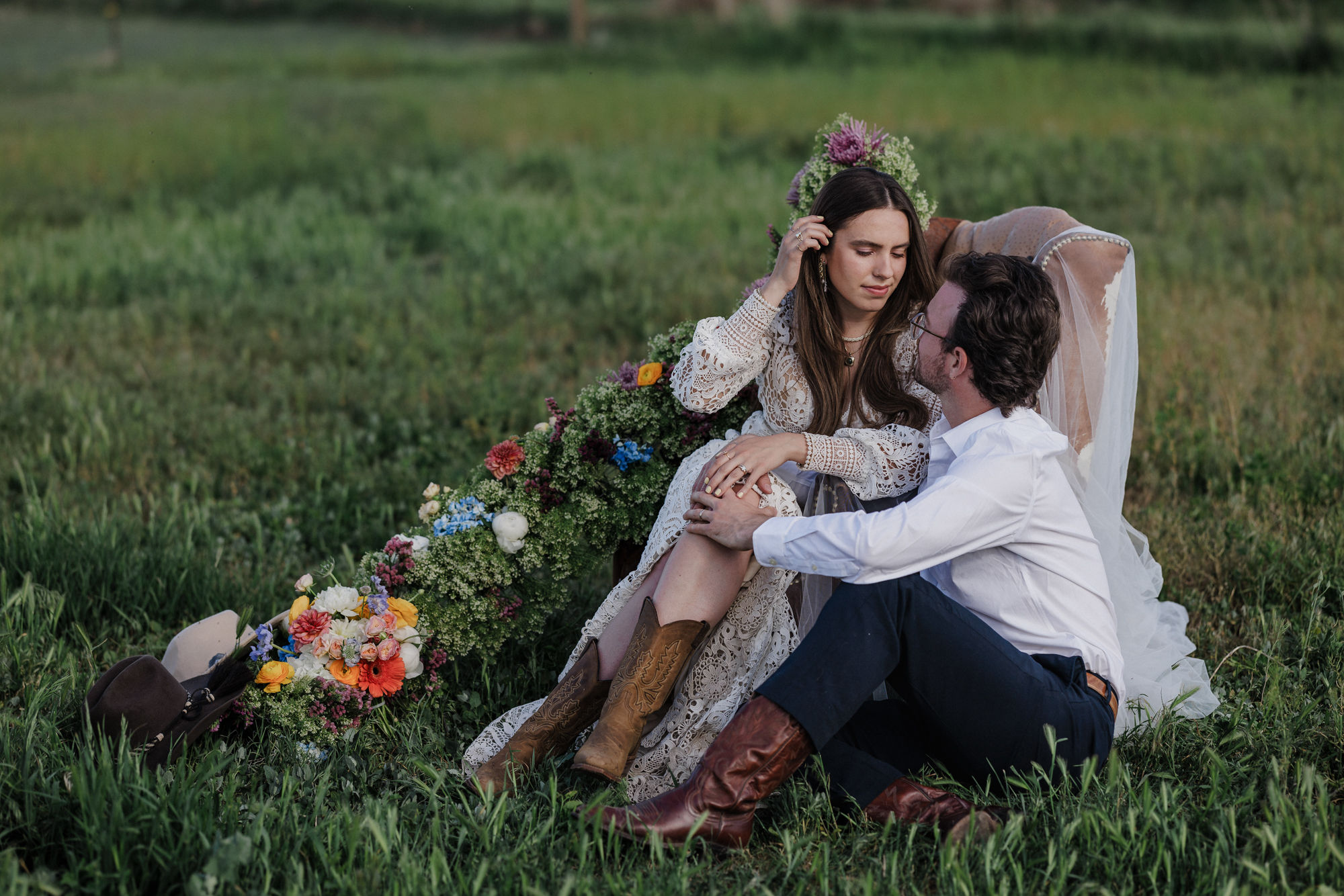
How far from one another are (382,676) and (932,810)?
1845 millimetres

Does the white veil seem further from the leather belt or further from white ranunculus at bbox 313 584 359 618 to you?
white ranunculus at bbox 313 584 359 618

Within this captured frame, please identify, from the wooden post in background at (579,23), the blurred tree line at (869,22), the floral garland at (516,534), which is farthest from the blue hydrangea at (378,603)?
the wooden post in background at (579,23)

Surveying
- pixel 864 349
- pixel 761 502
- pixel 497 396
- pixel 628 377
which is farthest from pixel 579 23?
pixel 761 502

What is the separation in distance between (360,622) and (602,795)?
1.27 meters

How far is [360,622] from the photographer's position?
3881 millimetres

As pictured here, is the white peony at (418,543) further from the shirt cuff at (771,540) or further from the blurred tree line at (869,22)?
the blurred tree line at (869,22)

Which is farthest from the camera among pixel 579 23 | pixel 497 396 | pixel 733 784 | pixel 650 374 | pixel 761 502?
pixel 579 23

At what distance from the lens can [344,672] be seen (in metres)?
3.83

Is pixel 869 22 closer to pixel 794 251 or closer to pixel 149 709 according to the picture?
pixel 794 251

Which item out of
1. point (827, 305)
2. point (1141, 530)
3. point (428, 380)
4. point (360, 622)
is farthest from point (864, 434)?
point (428, 380)

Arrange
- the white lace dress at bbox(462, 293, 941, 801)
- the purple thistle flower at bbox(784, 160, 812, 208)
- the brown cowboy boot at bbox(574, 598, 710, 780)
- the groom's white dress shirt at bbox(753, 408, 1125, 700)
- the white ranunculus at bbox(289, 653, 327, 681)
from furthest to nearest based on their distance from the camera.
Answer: the purple thistle flower at bbox(784, 160, 812, 208) < the white ranunculus at bbox(289, 653, 327, 681) < the white lace dress at bbox(462, 293, 941, 801) < the brown cowboy boot at bbox(574, 598, 710, 780) < the groom's white dress shirt at bbox(753, 408, 1125, 700)

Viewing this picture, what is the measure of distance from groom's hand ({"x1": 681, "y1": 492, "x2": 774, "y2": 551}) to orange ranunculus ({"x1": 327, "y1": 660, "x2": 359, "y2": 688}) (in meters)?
1.24

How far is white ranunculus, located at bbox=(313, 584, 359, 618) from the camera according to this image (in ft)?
12.6

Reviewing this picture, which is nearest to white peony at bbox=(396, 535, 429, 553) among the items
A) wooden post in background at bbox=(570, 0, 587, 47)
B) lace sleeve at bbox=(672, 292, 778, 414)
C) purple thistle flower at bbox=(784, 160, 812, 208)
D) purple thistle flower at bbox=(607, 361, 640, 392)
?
purple thistle flower at bbox=(607, 361, 640, 392)
